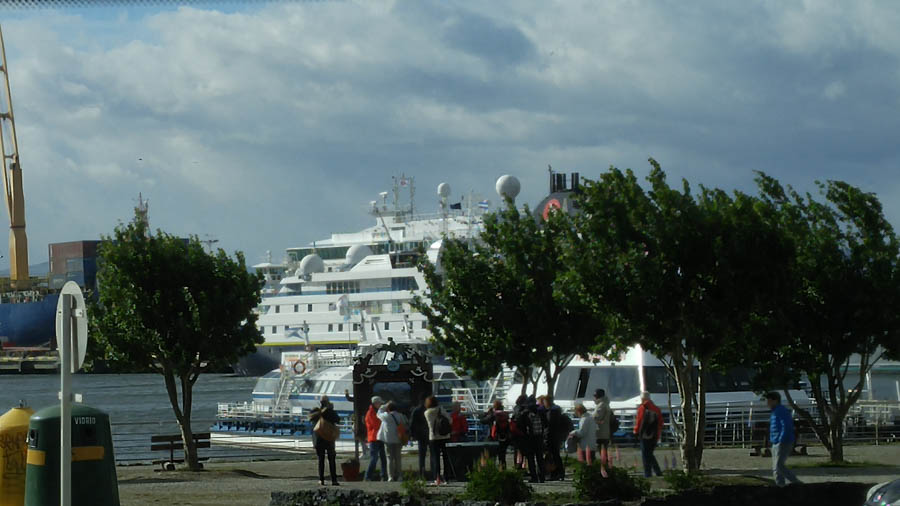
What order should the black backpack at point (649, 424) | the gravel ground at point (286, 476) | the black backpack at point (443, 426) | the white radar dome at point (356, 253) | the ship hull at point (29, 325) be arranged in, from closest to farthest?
the gravel ground at point (286, 476) < the black backpack at point (443, 426) < the black backpack at point (649, 424) < the white radar dome at point (356, 253) < the ship hull at point (29, 325)

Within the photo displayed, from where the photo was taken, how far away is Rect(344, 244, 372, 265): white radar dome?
86156 millimetres

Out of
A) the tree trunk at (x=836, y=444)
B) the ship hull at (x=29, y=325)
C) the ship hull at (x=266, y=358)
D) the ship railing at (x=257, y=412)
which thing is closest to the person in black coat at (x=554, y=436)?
the tree trunk at (x=836, y=444)

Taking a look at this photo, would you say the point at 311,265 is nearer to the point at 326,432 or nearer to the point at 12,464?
the point at 326,432

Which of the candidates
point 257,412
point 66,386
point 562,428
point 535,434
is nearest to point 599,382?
point 562,428

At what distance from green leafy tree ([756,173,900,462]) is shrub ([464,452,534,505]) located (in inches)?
335

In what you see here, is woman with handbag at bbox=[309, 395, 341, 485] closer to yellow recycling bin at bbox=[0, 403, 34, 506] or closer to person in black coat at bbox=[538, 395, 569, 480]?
person in black coat at bbox=[538, 395, 569, 480]

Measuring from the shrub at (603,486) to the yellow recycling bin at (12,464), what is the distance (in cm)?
579

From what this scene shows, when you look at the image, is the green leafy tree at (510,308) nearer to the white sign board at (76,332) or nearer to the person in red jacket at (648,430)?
the person in red jacket at (648,430)

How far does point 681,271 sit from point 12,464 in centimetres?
983

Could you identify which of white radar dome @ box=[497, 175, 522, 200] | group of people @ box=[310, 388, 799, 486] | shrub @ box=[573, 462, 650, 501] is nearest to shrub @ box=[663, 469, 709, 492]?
shrub @ box=[573, 462, 650, 501]

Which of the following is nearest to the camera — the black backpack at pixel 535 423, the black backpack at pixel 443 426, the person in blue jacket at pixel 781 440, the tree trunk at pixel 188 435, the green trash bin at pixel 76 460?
the green trash bin at pixel 76 460

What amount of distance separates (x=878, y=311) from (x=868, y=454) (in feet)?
12.9

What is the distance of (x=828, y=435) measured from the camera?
70.7ft

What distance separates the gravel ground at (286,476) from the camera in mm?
15969
